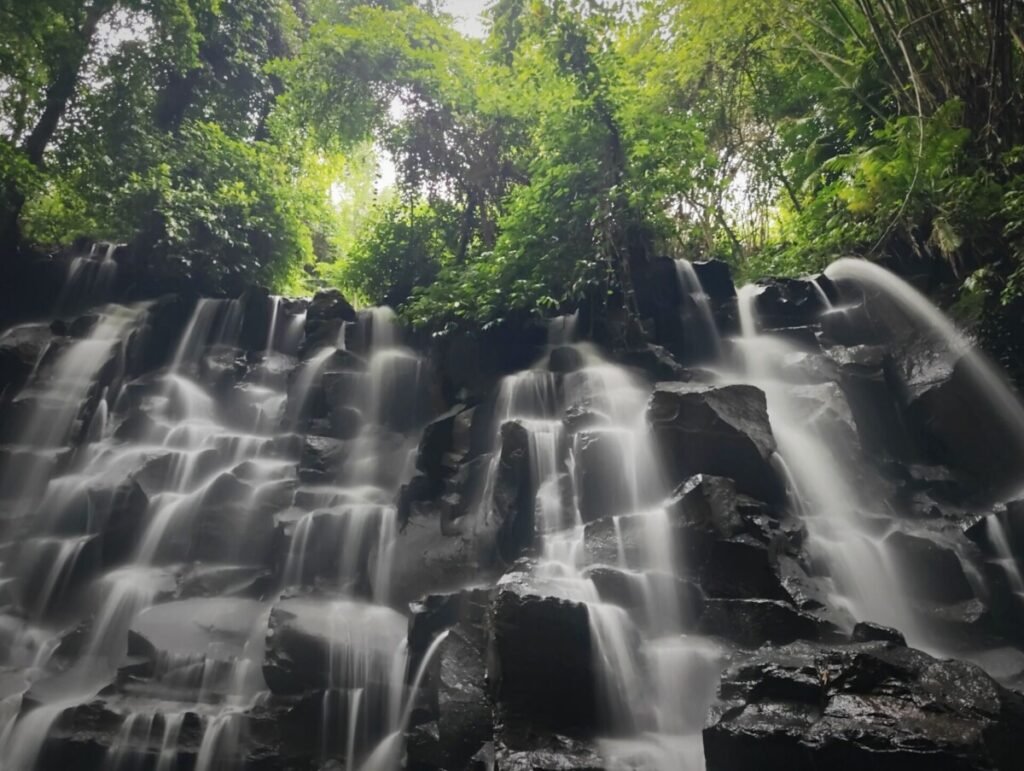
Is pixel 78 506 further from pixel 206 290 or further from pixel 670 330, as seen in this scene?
pixel 670 330

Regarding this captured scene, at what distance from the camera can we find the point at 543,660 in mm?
5039

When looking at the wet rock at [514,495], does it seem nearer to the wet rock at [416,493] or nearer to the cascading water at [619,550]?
the cascading water at [619,550]

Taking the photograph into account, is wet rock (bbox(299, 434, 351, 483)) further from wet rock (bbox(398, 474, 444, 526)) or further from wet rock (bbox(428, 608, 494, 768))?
wet rock (bbox(428, 608, 494, 768))

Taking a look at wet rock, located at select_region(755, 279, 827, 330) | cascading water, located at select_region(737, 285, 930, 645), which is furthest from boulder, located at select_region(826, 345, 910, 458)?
wet rock, located at select_region(755, 279, 827, 330)

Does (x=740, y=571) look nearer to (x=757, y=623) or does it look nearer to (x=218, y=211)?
(x=757, y=623)

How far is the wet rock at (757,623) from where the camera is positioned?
526 cm

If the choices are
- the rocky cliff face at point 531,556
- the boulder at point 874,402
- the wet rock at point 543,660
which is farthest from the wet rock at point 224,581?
the boulder at point 874,402

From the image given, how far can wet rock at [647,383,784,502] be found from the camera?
6.88 metres

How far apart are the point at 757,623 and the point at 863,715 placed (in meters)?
1.58

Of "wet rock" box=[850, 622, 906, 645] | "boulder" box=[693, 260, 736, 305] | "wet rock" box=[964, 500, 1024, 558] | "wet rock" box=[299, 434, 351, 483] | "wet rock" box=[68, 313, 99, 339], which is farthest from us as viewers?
"wet rock" box=[68, 313, 99, 339]

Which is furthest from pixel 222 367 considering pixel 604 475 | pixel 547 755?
pixel 547 755

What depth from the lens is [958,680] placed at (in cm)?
405

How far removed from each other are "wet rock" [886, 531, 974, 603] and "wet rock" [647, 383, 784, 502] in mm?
1300

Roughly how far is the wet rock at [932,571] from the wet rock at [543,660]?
11.6 ft
